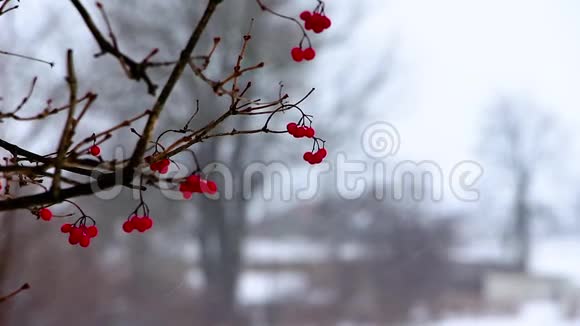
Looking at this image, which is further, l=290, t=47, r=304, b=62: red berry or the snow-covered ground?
the snow-covered ground

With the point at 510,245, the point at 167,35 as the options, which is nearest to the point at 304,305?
the point at 510,245

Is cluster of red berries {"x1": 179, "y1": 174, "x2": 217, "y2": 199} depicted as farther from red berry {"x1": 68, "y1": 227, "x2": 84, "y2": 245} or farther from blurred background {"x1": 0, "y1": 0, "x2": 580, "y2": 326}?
blurred background {"x1": 0, "y1": 0, "x2": 580, "y2": 326}

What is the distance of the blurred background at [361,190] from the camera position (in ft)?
5.68

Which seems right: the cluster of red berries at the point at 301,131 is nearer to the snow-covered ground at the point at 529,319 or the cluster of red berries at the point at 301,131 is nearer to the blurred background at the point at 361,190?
the blurred background at the point at 361,190

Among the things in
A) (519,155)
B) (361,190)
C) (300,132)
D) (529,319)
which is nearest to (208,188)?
(300,132)

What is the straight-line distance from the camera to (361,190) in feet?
5.82

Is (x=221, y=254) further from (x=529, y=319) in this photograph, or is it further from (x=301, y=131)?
(x=301, y=131)

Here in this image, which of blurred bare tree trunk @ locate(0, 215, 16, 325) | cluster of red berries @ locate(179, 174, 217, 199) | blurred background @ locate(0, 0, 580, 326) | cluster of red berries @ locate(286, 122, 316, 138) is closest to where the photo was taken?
cluster of red berries @ locate(179, 174, 217, 199)

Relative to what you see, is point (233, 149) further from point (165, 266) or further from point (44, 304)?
point (44, 304)

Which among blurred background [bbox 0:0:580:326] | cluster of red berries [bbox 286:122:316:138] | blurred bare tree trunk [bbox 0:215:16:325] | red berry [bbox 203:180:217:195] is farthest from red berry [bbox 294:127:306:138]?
blurred bare tree trunk [bbox 0:215:16:325]

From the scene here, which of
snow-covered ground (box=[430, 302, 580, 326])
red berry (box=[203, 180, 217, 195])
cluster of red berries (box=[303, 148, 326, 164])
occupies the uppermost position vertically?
cluster of red berries (box=[303, 148, 326, 164])

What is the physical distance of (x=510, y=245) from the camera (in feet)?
5.93

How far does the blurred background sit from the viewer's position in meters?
1.73

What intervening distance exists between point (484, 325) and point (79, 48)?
1.53m
